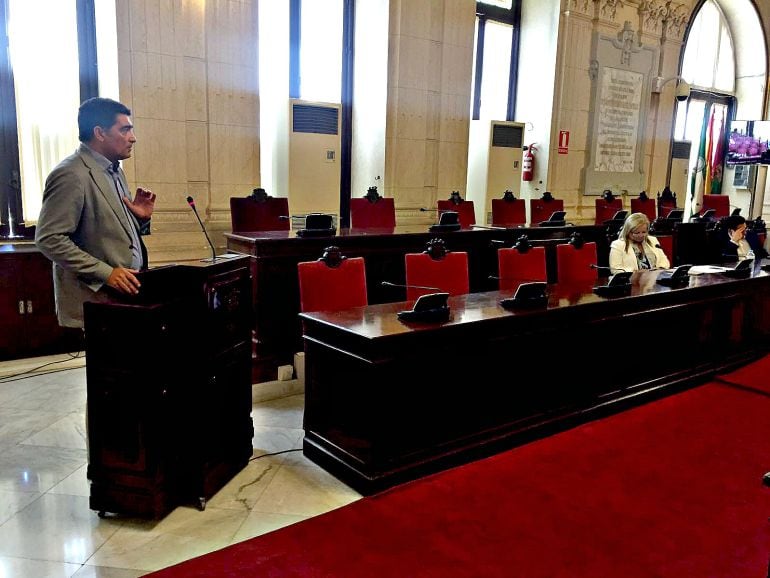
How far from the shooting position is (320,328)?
2.73 m

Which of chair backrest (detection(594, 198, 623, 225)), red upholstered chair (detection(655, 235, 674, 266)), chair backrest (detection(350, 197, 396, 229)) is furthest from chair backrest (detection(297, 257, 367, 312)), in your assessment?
chair backrest (detection(594, 198, 623, 225))

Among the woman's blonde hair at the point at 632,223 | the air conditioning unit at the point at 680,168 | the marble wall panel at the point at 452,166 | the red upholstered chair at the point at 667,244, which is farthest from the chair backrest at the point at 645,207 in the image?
the woman's blonde hair at the point at 632,223

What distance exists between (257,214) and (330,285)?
2.02 m

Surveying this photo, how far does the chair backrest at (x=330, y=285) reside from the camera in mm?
3234

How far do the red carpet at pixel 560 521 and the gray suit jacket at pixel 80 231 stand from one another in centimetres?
112

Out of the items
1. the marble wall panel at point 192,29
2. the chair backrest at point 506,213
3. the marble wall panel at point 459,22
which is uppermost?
the marble wall panel at point 459,22

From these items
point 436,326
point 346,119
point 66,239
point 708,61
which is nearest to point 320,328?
point 436,326

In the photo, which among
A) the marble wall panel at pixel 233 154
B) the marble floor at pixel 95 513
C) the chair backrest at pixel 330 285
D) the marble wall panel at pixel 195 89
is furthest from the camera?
the marble wall panel at pixel 233 154

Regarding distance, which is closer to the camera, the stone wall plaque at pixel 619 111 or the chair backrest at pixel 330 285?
the chair backrest at pixel 330 285

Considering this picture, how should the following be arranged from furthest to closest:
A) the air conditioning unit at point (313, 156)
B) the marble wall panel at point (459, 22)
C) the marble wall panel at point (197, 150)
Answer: the marble wall panel at point (459, 22), the air conditioning unit at point (313, 156), the marble wall panel at point (197, 150)

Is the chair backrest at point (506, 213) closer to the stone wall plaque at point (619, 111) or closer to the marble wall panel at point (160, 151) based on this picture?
the stone wall plaque at point (619, 111)

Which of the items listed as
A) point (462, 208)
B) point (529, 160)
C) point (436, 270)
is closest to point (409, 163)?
point (462, 208)

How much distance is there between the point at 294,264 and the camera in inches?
161

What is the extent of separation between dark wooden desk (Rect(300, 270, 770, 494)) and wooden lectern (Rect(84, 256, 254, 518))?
474mm
